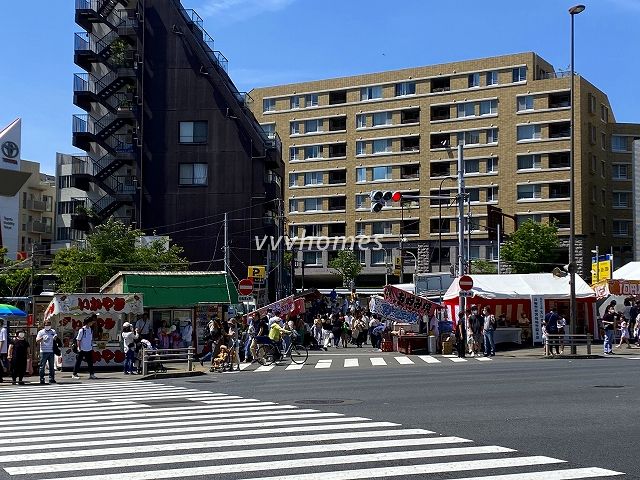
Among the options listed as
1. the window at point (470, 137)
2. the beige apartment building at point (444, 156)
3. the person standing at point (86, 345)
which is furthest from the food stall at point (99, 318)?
the window at point (470, 137)

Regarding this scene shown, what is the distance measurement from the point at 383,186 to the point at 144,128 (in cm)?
3365

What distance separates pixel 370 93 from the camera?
9431cm

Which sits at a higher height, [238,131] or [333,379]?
[238,131]

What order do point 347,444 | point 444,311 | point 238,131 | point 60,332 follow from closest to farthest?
1. point 347,444
2. point 60,332
3. point 444,311
4. point 238,131

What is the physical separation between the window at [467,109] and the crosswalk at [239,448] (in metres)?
75.1

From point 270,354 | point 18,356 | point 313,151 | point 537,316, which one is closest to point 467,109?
point 313,151

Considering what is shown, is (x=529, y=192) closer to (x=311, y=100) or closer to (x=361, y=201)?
(x=361, y=201)

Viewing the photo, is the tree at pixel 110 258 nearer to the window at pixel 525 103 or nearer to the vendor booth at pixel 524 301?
the vendor booth at pixel 524 301

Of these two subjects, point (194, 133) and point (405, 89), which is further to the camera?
point (405, 89)

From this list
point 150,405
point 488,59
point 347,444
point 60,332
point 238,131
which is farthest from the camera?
point 488,59

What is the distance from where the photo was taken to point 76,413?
51.6 ft

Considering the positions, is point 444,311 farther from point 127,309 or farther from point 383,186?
point 383,186

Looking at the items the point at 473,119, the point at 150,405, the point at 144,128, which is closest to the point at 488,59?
the point at 473,119

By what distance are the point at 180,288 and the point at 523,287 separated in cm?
1602
